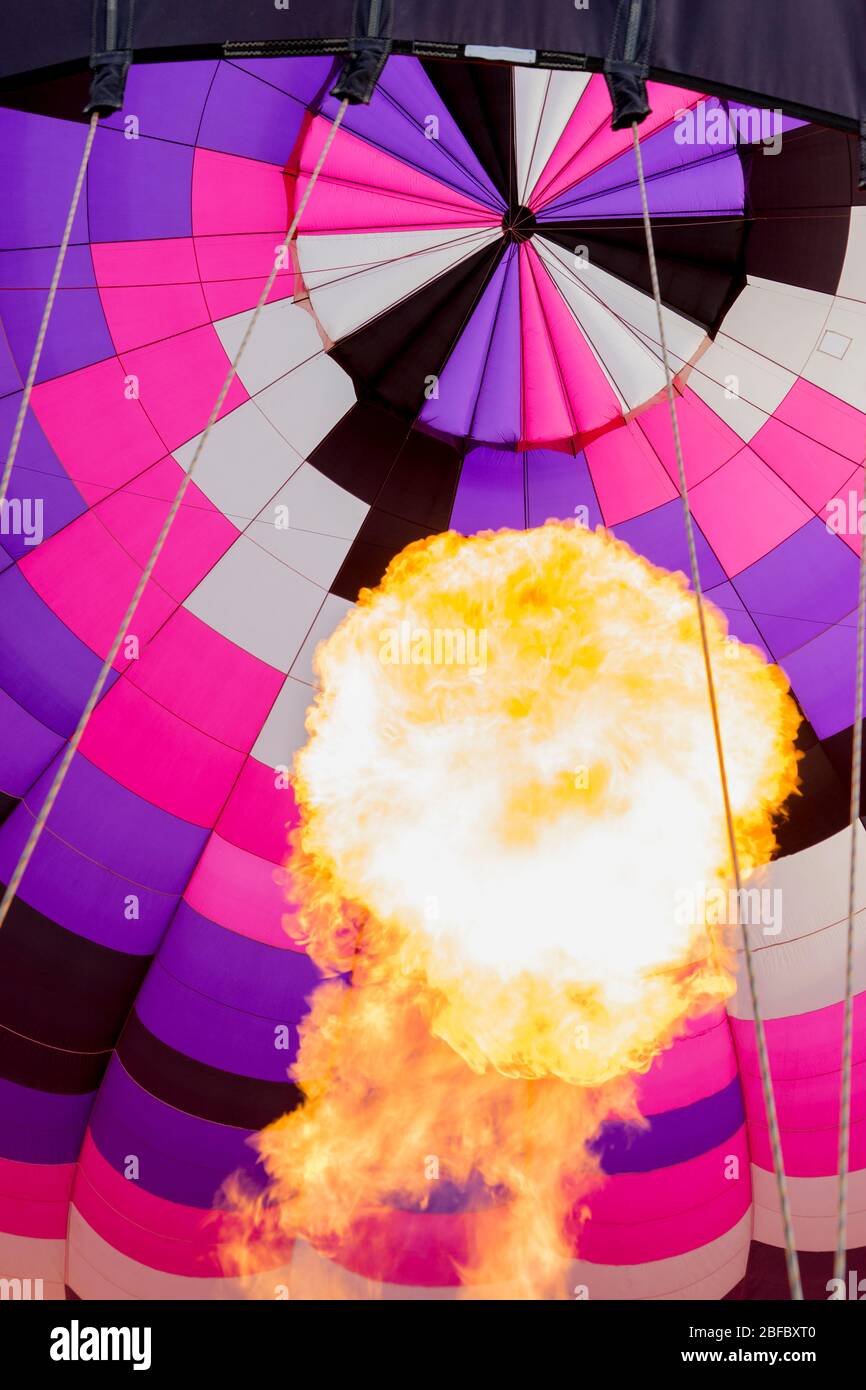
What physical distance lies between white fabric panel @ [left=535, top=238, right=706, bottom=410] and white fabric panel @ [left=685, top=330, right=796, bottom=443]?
0.10 m

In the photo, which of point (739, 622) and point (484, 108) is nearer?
point (484, 108)

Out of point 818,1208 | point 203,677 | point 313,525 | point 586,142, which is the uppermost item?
point 586,142

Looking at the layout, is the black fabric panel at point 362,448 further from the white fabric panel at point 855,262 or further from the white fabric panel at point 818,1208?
the white fabric panel at point 818,1208

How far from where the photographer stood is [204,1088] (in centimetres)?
568

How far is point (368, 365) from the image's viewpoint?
5062 millimetres

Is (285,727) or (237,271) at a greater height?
(237,271)

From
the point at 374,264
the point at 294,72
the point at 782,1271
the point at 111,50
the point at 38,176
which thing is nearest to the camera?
the point at 111,50

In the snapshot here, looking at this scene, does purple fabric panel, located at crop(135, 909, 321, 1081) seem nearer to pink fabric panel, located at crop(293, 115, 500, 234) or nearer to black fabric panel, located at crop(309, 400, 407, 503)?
black fabric panel, located at crop(309, 400, 407, 503)

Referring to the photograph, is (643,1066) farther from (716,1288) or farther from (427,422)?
(427,422)

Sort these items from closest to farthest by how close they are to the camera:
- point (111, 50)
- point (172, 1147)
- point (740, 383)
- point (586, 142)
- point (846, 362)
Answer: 1. point (111, 50)
2. point (586, 142)
3. point (846, 362)
4. point (740, 383)
5. point (172, 1147)

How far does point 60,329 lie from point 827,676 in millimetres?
3765

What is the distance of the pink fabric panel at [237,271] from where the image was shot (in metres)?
4.79

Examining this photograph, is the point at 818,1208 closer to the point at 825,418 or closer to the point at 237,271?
the point at 825,418

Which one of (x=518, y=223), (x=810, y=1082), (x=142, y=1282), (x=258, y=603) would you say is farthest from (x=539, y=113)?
(x=142, y=1282)
